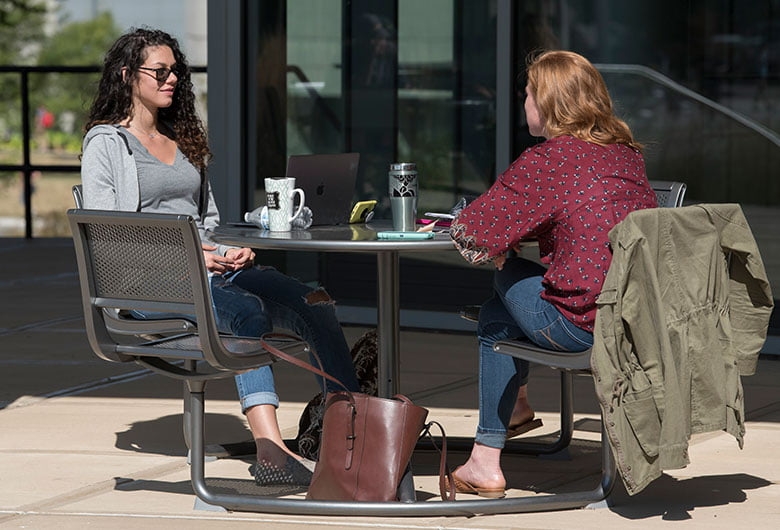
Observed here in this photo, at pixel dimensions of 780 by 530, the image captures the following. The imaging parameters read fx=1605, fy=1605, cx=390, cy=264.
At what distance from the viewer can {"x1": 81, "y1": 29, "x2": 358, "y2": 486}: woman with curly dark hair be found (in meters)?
5.05

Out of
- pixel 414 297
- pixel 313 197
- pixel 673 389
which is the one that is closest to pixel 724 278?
pixel 673 389

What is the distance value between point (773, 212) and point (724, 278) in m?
3.65

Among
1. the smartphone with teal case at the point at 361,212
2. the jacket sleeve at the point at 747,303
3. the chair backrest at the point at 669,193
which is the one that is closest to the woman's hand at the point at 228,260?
the smartphone with teal case at the point at 361,212

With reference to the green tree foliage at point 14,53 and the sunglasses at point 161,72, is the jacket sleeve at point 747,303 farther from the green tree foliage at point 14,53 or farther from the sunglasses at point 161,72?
the green tree foliage at point 14,53

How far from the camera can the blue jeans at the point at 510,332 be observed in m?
4.62

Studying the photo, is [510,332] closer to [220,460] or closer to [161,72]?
[220,460]

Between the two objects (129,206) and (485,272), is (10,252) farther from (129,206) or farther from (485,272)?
(129,206)

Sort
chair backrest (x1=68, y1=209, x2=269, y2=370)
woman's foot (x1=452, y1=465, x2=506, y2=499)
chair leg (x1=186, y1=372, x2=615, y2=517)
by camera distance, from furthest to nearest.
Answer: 1. woman's foot (x1=452, y1=465, x2=506, y2=499)
2. chair leg (x1=186, y1=372, x2=615, y2=517)
3. chair backrest (x1=68, y1=209, x2=269, y2=370)

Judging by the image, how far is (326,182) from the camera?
526 cm

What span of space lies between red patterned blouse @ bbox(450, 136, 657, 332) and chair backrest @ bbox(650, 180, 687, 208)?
826 millimetres

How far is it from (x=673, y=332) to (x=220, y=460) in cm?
180

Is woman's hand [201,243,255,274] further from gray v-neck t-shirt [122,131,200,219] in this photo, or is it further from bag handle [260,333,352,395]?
bag handle [260,333,352,395]

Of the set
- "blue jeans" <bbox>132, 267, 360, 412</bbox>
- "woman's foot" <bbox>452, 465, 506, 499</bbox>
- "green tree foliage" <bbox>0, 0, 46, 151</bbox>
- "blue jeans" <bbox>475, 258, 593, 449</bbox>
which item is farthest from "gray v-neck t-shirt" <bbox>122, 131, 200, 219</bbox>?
"green tree foliage" <bbox>0, 0, 46, 151</bbox>

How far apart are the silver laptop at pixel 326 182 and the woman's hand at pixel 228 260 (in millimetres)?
261
